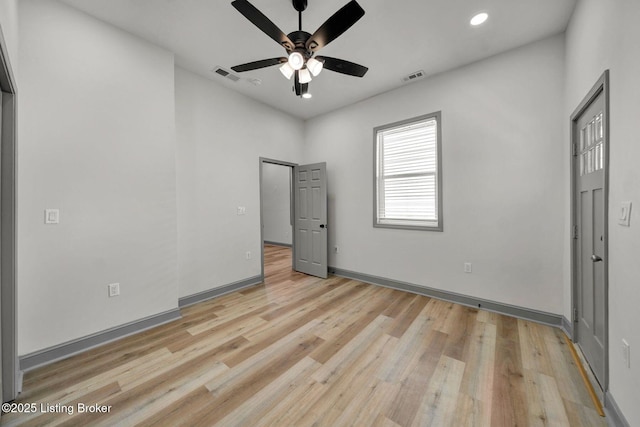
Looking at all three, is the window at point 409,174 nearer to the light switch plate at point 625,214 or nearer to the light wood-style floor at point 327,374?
the light wood-style floor at point 327,374

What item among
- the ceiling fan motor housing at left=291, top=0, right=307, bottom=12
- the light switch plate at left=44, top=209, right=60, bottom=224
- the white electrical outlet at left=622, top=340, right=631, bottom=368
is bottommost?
the white electrical outlet at left=622, top=340, right=631, bottom=368

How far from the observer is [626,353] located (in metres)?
1.29

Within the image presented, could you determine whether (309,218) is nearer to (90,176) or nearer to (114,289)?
(114,289)

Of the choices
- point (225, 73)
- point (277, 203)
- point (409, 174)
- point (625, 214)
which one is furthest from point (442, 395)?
point (277, 203)

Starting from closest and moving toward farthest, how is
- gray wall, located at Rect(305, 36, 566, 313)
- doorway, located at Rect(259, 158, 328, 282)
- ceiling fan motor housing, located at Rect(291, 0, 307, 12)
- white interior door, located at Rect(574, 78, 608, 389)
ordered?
white interior door, located at Rect(574, 78, 608, 389) → ceiling fan motor housing, located at Rect(291, 0, 307, 12) → gray wall, located at Rect(305, 36, 566, 313) → doorway, located at Rect(259, 158, 328, 282)

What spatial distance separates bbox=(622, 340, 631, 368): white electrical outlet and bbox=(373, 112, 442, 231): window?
6.75 feet

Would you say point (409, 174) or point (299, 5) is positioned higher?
point (299, 5)

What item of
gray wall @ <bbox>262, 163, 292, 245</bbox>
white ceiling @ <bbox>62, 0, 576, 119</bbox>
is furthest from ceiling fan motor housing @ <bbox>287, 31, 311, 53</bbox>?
gray wall @ <bbox>262, 163, 292, 245</bbox>

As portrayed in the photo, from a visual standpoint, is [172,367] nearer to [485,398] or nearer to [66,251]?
[66,251]

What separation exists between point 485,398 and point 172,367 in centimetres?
234

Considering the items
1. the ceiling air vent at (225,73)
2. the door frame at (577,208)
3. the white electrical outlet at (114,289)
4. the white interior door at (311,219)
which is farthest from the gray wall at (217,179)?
the door frame at (577,208)

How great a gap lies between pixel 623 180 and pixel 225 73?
3.89 m

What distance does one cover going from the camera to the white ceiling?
2.14 meters

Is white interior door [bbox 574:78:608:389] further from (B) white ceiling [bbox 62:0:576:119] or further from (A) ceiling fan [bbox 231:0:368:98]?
(A) ceiling fan [bbox 231:0:368:98]
